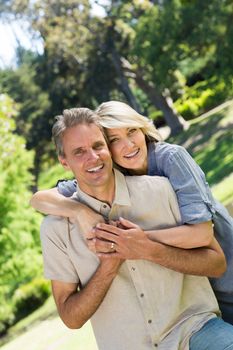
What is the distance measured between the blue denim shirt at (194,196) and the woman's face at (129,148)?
0.22 feet

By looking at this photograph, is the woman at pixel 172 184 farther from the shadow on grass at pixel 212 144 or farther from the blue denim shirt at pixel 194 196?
the shadow on grass at pixel 212 144

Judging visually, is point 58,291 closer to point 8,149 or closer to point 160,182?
point 160,182

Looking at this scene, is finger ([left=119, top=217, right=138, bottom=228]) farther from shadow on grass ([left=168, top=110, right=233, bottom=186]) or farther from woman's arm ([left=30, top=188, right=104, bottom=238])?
shadow on grass ([left=168, top=110, right=233, bottom=186])

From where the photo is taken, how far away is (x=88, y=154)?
282cm

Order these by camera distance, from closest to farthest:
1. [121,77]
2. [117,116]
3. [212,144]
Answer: [117,116] < [212,144] < [121,77]

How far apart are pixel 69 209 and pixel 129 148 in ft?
1.50

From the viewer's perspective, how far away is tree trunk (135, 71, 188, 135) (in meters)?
33.8

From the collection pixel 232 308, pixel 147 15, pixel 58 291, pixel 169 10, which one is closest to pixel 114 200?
pixel 58 291

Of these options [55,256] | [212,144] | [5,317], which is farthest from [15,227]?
[212,144]

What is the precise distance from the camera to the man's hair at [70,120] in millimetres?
2832

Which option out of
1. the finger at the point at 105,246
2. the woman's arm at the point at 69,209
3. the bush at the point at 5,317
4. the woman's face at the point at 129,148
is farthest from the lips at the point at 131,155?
the bush at the point at 5,317

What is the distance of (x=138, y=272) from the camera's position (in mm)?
2764

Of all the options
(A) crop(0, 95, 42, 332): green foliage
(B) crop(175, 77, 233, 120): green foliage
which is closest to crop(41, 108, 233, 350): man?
(A) crop(0, 95, 42, 332): green foliage

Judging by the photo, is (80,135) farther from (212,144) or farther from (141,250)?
(212,144)
